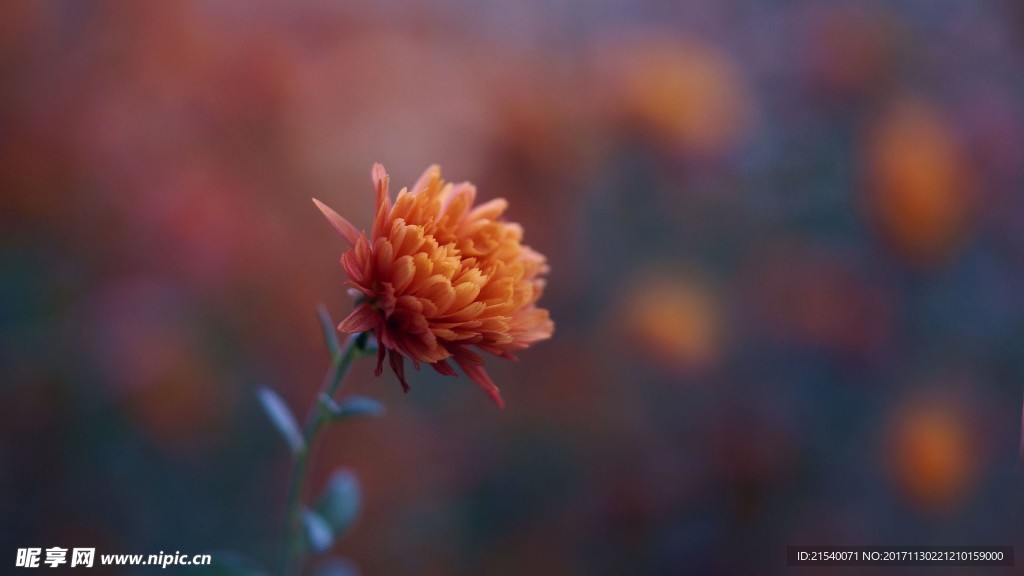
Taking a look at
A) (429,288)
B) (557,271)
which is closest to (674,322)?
(557,271)

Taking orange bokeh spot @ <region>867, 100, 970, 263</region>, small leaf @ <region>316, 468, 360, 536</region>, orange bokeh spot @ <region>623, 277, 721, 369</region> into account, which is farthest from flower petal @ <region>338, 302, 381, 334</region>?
orange bokeh spot @ <region>867, 100, 970, 263</region>

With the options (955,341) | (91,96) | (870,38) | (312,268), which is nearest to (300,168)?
(312,268)

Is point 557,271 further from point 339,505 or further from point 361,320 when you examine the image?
point 361,320

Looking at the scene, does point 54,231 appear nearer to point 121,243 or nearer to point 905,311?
point 121,243

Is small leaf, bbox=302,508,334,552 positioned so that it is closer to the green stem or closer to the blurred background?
the green stem

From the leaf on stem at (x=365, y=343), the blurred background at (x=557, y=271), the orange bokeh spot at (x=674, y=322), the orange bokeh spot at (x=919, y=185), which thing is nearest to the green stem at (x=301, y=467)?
the leaf on stem at (x=365, y=343)

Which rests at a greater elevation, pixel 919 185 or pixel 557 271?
pixel 919 185

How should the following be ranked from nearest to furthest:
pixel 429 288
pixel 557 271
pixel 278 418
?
pixel 429 288
pixel 278 418
pixel 557 271

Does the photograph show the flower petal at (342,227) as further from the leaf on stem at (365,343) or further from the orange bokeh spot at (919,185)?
the orange bokeh spot at (919,185)
